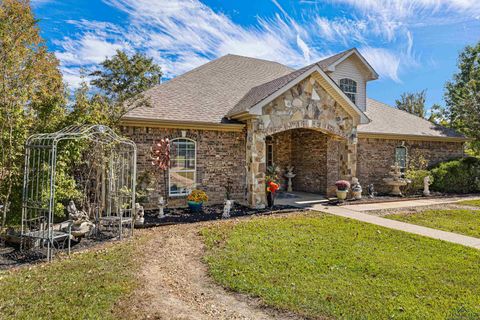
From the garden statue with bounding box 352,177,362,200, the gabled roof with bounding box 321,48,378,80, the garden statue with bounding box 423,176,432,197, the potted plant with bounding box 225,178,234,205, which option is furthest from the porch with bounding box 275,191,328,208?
the gabled roof with bounding box 321,48,378,80

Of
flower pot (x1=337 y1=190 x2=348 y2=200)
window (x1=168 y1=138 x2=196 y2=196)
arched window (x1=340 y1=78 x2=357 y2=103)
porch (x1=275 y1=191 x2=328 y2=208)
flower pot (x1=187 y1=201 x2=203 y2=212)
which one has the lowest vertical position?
porch (x1=275 y1=191 x2=328 y2=208)

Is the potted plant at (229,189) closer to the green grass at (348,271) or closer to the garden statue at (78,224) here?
the green grass at (348,271)

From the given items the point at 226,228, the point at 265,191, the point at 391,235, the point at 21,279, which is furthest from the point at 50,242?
the point at 391,235

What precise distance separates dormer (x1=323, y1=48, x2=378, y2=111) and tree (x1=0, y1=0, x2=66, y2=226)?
13043 mm

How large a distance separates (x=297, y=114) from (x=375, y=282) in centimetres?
789

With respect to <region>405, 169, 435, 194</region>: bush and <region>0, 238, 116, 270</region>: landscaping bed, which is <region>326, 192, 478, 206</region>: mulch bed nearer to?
<region>405, 169, 435, 194</region>: bush

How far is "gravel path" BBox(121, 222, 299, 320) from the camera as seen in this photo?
13.1ft

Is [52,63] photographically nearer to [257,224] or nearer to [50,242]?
[50,242]

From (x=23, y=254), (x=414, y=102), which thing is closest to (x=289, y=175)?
(x=23, y=254)

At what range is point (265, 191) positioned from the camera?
11484mm

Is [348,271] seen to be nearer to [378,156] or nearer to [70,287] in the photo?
[70,287]

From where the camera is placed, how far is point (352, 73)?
661 inches

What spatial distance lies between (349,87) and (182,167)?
10730 mm

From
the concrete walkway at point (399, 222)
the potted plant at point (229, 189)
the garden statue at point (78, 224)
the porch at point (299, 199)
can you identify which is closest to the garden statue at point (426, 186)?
the concrete walkway at point (399, 222)
